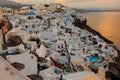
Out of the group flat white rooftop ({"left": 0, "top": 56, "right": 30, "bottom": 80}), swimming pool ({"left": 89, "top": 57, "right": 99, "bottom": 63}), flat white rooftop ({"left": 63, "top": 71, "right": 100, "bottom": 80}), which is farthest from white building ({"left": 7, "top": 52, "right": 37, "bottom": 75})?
swimming pool ({"left": 89, "top": 57, "right": 99, "bottom": 63})

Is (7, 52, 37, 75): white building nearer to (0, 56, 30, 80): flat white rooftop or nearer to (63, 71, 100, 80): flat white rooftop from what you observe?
(63, 71, 100, 80): flat white rooftop

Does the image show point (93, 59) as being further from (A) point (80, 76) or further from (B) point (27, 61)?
(B) point (27, 61)

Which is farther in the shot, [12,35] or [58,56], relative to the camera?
[12,35]

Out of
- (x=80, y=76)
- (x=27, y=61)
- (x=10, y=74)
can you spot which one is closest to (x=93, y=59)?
(x=80, y=76)

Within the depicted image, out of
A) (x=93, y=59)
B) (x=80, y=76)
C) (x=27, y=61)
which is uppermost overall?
(x=27, y=61)

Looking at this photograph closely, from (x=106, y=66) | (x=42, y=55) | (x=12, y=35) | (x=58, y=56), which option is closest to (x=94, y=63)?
(x=106, y=66)

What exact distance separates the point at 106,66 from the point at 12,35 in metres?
5.87

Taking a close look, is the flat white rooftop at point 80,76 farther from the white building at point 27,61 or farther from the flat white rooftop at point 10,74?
the flat white rooftop at point 10,74

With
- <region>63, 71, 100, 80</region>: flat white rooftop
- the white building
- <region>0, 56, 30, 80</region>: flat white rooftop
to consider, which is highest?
<region>0, 56, 30, 80</region>: flat white rooftop

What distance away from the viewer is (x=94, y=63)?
15.1m

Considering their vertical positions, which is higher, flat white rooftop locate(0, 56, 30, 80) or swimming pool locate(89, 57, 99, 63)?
flat white rooftop locate(0, 56, 30, 80)

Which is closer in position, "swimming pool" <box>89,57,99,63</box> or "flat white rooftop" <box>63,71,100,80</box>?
"flat white rooftop" <box>63,71,100,80</box>

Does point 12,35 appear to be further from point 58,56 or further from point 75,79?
point 75,79

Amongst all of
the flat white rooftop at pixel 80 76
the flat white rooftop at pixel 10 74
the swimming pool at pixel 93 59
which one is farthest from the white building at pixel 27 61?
the swimming pool at pixel 93 59
